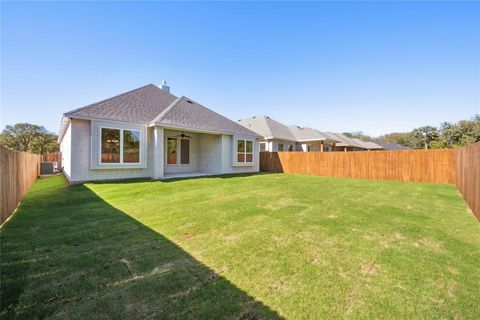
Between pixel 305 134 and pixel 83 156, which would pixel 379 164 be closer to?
pixel 305 134

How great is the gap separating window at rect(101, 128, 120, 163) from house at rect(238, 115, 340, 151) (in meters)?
14.8

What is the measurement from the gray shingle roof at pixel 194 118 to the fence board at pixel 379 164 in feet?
15.3

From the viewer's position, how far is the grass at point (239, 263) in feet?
6.89

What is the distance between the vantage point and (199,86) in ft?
60.8

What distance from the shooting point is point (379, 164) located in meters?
13.6

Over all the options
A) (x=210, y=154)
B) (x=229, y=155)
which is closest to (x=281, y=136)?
(x=229, y=155)

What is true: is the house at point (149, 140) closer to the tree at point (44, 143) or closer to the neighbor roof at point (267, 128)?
the neighbor roof at point (267, 128)

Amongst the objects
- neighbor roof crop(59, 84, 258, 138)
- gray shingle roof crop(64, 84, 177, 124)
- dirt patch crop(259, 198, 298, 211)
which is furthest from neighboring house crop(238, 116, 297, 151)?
dirt patch crop(259, 198, 298, 211)

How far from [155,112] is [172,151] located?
9.43 ft

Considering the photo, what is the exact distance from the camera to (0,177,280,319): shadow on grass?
2.02 metres

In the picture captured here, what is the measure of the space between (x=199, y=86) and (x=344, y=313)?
745 inches

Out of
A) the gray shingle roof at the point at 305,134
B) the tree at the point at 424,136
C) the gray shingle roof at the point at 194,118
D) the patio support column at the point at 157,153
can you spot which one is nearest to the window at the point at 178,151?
the gray shingle roof at the point at 194,118

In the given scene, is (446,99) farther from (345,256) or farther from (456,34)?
(345,256)

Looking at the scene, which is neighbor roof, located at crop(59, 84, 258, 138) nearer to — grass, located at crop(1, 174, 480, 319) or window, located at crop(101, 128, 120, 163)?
window, located at crop(101, 128, 120, 163)
